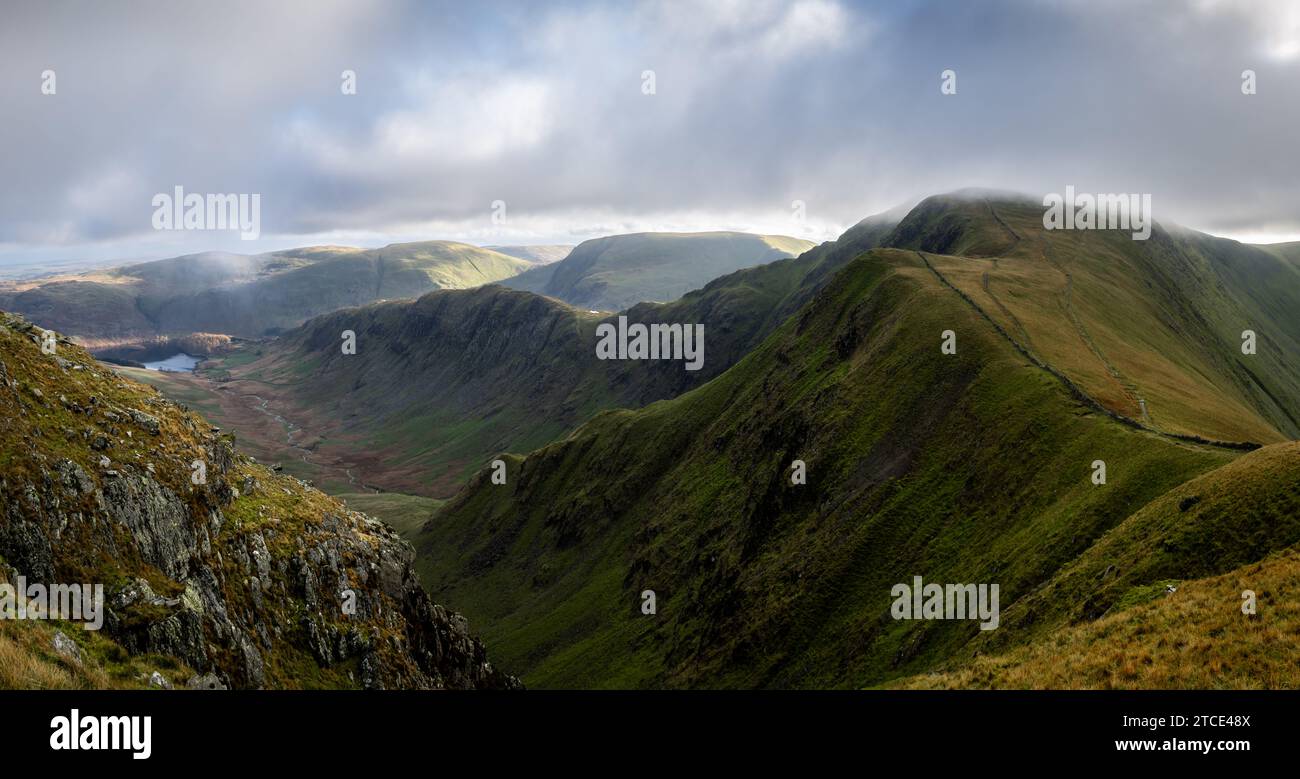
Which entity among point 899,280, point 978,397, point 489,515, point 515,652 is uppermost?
point 899,280

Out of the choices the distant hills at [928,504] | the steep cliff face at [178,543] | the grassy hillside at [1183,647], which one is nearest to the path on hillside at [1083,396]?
the distant hills at [928,504]

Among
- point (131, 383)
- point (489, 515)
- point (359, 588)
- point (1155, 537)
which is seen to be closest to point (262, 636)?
point (359, 588)

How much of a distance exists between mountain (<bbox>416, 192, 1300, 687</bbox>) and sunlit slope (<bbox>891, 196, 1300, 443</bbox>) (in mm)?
806

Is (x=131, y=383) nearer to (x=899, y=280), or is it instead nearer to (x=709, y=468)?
(x=709, y=468)

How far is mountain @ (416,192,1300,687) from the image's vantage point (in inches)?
1748

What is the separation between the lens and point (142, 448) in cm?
3947

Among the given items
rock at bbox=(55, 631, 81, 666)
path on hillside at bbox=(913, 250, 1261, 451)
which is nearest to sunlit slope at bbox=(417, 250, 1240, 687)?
path on hillside at bbox=(913, 250, 1261, 451)

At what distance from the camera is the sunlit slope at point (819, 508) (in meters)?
57.5

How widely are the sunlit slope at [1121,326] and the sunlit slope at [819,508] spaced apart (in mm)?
8066

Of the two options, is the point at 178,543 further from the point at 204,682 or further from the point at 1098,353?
the point at 1098,353

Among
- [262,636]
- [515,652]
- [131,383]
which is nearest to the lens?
[262,636]

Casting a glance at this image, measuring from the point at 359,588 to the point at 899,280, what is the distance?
101109 millimetres

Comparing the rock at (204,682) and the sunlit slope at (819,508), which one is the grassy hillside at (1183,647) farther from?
the rock at (204,682)
